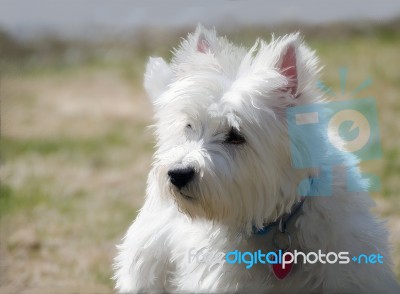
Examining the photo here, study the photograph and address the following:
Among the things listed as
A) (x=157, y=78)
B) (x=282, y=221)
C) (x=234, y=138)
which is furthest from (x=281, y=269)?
(x=157, y=78)

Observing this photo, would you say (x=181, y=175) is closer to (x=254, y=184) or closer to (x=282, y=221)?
(x=254, y=184)

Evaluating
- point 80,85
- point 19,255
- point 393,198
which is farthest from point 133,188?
point 80,85

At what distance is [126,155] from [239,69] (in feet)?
13.0

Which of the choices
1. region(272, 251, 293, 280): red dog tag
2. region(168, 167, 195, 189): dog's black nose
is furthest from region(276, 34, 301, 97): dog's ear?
region(272, 251, 293, 280): red dog tag

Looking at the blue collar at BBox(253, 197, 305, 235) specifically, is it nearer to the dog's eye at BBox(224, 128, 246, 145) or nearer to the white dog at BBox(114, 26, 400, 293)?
the white dog at BBox(114, 26, 400, 293)

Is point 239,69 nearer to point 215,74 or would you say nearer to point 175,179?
point 215,74

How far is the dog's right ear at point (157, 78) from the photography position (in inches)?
126

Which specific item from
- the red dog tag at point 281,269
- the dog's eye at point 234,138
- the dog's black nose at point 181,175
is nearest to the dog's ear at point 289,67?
the dog's eye at point 234,138

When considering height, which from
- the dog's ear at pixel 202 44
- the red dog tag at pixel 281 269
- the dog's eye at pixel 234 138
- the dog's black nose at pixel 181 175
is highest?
the dog's ear at pixel 202 44

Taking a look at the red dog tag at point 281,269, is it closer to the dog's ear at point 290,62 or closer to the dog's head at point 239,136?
the dog's head at point 239,136

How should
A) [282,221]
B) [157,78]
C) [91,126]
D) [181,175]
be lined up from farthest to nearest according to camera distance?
[91,126]
[157,78]
[282,221]
[181,175]

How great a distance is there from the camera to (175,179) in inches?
109

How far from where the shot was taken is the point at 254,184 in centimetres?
285

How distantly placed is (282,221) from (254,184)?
215 mm
